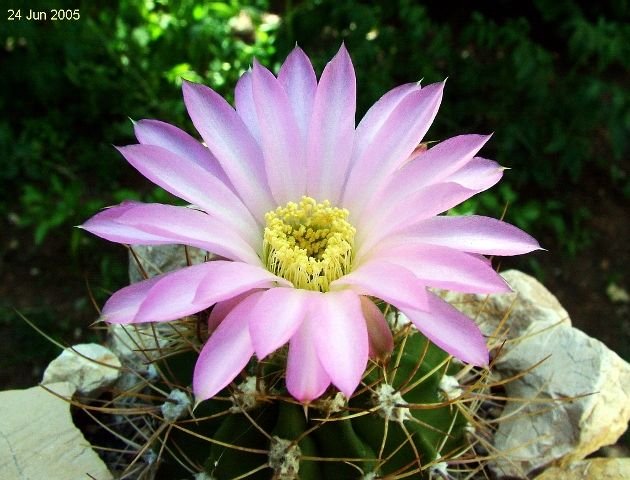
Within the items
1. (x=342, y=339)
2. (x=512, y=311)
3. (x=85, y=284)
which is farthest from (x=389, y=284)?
(x=85, y=284)

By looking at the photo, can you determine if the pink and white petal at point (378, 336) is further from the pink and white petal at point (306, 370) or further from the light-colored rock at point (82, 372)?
the light-colored rock at point (82, 372)

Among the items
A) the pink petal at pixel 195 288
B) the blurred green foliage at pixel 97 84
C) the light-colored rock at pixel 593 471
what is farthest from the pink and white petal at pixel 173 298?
the blurred green foliage at pixel 97 84

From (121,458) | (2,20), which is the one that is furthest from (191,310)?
(2,20)

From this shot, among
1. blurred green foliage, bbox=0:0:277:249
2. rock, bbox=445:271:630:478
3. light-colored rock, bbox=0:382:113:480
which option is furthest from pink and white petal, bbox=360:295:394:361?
blurred green foliage, bbox=0:0:277:249

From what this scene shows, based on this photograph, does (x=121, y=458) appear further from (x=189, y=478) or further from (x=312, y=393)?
(x=312, y=393)

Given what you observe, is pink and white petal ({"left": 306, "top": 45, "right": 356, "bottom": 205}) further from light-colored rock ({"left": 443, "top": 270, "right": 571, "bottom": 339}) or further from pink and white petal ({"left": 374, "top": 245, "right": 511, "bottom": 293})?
light-colored rock ({"left": 443, "top": 270, "right": 571, "bottom": 339})

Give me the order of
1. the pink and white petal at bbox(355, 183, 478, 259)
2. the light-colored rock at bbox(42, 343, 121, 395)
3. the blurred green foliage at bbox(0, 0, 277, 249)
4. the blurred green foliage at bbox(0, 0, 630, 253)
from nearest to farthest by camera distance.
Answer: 1. the pink and white petal at bbox(355, 183, 478, 259)
2. the light-colored rock at bbox(42, 343, 121, 395)
3. the blurred green foliage at bbox(0, 0, 630, 253)
4. the blurred green foliage at bbox(0, 0, 277, 249)
